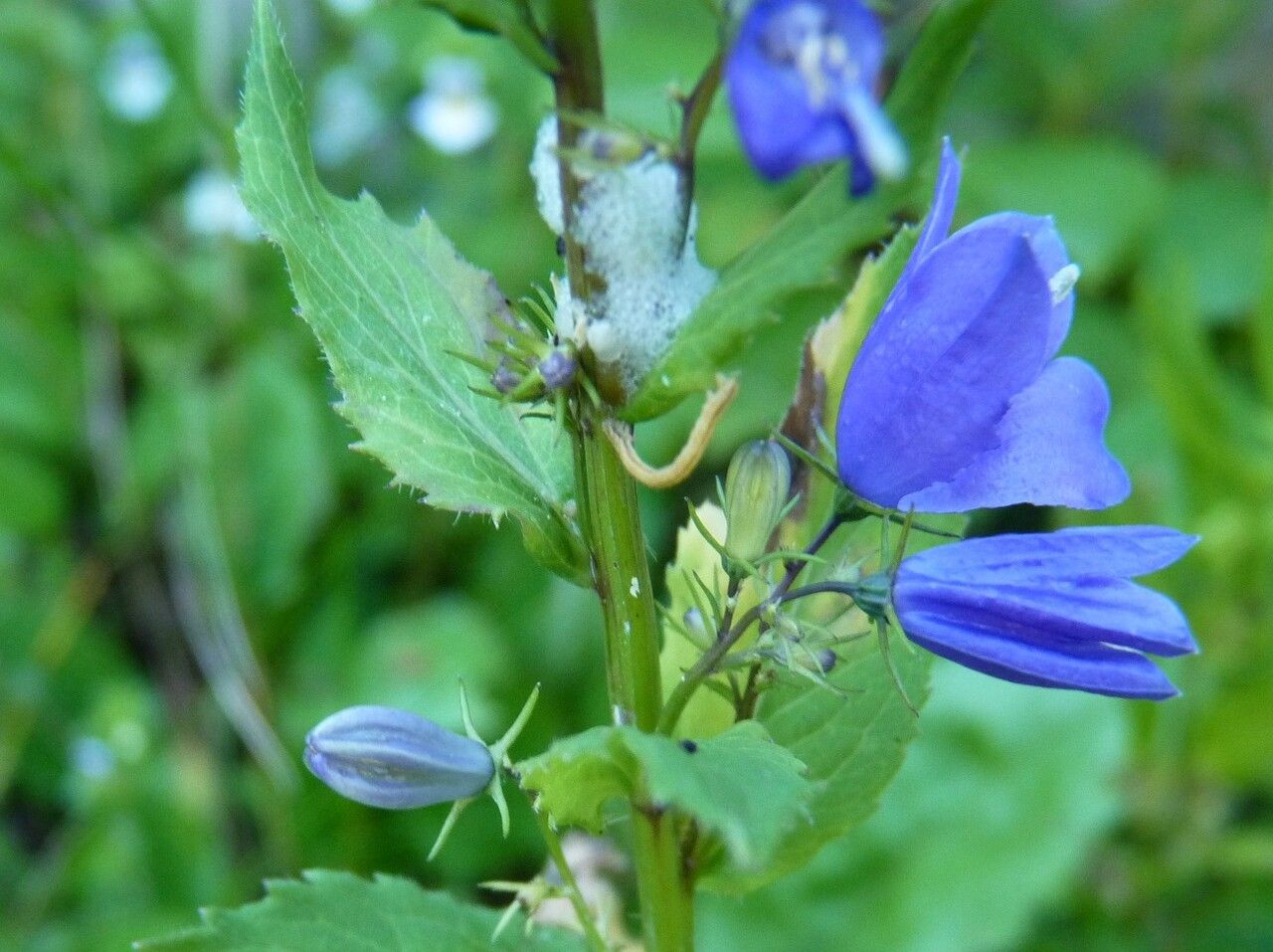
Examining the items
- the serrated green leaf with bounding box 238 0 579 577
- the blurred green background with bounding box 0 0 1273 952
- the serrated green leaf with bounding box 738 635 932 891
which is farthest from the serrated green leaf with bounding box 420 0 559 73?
the blurred green background with bounding box 0 0 1273 952

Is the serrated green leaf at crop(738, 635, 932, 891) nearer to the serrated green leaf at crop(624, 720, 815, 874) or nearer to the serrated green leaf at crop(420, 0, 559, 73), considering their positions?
the serrated green leaf at crop(624, 720, 815, 874)

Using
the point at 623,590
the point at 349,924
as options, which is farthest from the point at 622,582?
the point at 349,924

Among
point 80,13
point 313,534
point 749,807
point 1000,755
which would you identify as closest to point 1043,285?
point 749,807

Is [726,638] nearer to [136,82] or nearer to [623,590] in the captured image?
[623,590]

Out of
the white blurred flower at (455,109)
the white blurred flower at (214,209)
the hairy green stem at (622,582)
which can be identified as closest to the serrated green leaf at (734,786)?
the hairy green stem at (622,582)

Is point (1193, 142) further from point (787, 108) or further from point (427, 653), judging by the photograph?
point (787, 108)

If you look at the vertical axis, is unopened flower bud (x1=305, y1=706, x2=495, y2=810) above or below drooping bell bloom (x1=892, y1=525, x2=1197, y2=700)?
below
